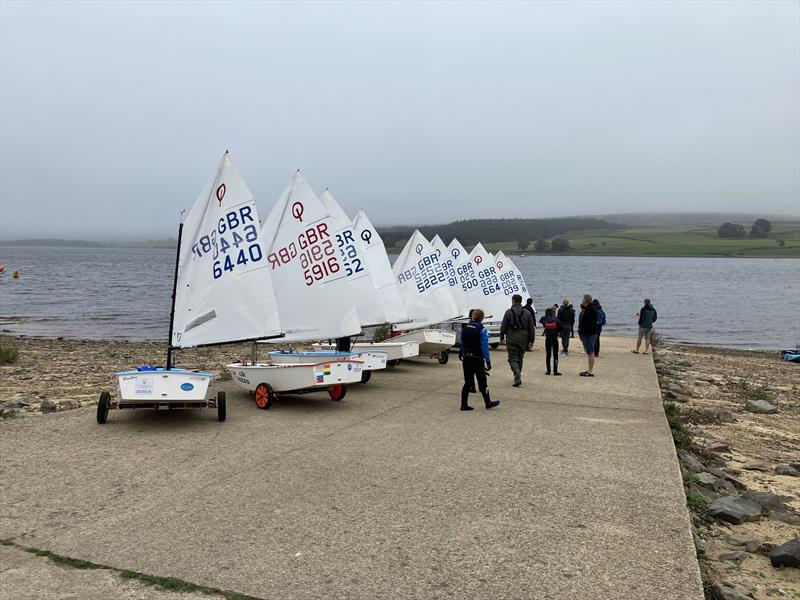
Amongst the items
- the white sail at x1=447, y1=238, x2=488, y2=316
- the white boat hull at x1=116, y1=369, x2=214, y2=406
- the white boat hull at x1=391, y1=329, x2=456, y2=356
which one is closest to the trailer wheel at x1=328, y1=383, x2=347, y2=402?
the white boat hull at x1=116, y1=369, x2=214, y2=406

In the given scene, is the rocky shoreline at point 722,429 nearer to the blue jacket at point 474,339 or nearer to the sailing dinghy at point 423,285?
the blue jacket at point 474,339

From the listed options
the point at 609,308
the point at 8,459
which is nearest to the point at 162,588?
the point at 8,459

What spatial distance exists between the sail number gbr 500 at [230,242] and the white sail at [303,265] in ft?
5.83

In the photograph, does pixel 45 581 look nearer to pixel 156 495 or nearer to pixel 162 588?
pixel 162 588

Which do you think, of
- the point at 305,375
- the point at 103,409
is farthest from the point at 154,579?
the point at 305,375

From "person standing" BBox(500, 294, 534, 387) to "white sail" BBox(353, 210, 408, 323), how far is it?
3345 mm

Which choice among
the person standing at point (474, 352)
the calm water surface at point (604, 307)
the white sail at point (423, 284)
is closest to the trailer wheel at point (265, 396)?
the person standing at point (474, 352)

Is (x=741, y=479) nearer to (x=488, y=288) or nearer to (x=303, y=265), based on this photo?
(x=303, y=265)

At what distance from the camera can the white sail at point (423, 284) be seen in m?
18.4

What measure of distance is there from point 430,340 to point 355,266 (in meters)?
3.67

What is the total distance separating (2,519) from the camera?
5055 millimetres

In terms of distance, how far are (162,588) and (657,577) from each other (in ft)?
10.0

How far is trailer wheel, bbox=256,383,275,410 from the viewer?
31.9 feet

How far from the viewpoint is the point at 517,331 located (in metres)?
11.8
